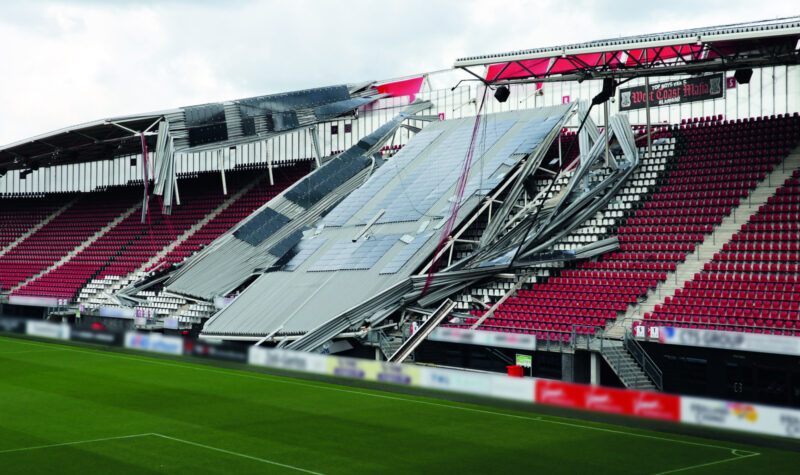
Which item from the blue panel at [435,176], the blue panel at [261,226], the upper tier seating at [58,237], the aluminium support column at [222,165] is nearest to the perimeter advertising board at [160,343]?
the blue panel at [435,176]

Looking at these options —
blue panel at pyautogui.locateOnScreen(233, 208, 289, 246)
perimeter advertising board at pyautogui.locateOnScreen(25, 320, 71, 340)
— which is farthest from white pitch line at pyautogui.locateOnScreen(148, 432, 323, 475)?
blue panel at pyautogui.locateOnScreen(233, 208, 289, 246)

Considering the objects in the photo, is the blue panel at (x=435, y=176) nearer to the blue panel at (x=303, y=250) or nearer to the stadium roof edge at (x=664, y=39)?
the blue panel at (x=303, y=250)

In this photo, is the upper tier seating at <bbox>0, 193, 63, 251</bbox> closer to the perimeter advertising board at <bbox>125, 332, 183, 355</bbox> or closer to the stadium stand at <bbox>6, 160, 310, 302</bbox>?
the stadium stand at <bbox>6, 160, 310, 302</bbox>

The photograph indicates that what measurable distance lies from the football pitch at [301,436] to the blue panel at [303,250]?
10.6 m

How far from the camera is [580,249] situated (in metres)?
30.6

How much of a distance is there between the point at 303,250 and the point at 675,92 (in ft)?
55.7

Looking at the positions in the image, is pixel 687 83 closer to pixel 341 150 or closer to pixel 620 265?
pixel 620 265

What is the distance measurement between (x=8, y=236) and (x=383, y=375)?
4239 centimetres

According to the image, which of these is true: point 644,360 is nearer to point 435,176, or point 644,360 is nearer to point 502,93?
point 502,93

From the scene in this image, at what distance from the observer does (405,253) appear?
33.2m

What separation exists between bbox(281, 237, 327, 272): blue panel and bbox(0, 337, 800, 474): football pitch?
34.8ft

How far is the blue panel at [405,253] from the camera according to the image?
32625 millimetres

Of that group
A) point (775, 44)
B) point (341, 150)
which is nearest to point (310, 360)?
point (775, 44)

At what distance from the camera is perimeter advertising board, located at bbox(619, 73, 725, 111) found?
36.0 m
